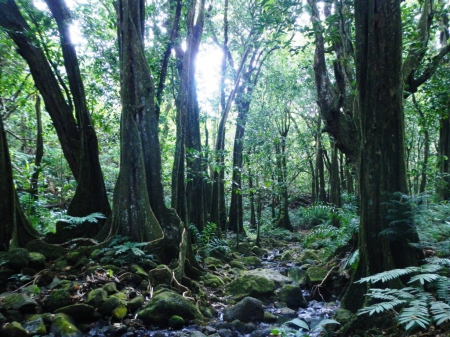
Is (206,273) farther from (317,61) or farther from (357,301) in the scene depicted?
(317,61)

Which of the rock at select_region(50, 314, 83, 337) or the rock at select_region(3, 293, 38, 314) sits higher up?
the rock at select_region(3, 293, 38, 314)

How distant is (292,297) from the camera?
6.93 metres

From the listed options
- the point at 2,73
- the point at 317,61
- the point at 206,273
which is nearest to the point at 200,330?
the point at 206,273

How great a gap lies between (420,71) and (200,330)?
29.9 feet

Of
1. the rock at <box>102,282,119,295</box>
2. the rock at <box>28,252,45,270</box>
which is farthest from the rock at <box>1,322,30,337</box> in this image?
the rock at <box>28,252,45,270</box>

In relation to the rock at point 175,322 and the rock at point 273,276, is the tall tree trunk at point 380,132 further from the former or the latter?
the rock at point 273,276

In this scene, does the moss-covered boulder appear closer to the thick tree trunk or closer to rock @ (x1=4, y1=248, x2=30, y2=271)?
rock @ (x1=4, y1=248, x2=30, y2=271)

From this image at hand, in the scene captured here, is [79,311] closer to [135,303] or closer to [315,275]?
[135,303]

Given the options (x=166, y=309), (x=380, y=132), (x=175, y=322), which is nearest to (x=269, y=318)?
(x=175, y=322)

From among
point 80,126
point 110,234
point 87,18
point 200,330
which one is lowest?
point 200,330

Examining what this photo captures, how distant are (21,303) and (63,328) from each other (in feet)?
2.52

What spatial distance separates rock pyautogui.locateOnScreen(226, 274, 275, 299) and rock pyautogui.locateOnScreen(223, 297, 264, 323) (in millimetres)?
1121

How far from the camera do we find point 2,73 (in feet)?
34.5

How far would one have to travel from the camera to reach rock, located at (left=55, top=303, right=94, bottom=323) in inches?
188
